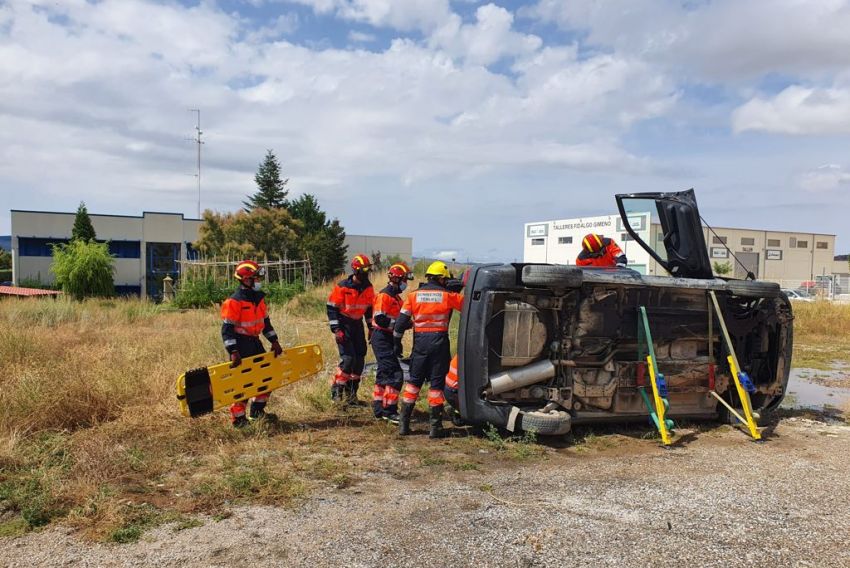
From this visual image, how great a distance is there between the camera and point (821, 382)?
367 inches

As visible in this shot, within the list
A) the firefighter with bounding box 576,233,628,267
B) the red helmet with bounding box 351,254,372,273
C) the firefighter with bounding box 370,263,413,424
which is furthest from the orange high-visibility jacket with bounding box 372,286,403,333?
the firefighter with bounding box 576,233,628,267

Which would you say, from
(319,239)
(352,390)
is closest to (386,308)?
(352,390)

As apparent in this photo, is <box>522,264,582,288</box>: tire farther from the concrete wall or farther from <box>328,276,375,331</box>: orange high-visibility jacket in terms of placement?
the concrete wall

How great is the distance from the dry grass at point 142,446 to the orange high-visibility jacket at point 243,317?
0.84 metres

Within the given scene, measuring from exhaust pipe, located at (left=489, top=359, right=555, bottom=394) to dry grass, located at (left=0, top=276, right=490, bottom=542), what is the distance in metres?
0.55

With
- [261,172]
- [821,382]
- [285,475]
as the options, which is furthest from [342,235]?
[285,475]

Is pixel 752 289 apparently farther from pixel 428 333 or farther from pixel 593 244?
pixel 428 333

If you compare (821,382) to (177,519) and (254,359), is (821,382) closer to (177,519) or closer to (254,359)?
(254,359)

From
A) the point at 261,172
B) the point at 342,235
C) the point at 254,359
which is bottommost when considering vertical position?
the point at 254,359

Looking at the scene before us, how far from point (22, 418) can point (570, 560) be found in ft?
15.7

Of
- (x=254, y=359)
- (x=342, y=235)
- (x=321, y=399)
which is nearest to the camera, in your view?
(x=254, y=359)

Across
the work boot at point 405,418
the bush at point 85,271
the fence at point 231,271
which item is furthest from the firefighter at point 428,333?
the bush at point 85,271

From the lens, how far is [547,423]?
209 inches

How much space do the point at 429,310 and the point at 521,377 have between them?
1106 mm
